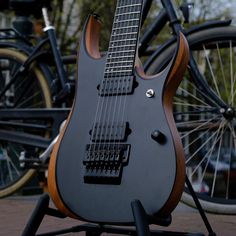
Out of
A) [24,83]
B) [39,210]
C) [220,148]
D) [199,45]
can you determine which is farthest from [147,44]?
[39,210]

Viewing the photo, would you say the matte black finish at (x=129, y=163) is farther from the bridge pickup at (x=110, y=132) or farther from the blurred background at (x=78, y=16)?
the blurred background at (x=78, y=16)

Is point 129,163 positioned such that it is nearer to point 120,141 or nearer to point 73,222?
point 120,141

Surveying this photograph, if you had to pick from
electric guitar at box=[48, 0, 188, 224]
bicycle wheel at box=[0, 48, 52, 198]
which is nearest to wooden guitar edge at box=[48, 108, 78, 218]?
electric guitar at box=[48, 0, 188, 224]

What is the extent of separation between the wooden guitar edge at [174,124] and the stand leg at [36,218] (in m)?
0.49

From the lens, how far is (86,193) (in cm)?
235

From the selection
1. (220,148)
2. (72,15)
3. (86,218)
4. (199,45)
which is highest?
(72,15)

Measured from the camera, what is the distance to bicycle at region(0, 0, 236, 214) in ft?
11.3

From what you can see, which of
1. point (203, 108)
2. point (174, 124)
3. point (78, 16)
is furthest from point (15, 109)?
point (78, 16)

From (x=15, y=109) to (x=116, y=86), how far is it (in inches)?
88.3

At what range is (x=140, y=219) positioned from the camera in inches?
83.7

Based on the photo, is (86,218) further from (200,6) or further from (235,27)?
(200,6)

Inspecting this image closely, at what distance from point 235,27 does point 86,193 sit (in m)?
1.56

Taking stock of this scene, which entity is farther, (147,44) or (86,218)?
(147,44)

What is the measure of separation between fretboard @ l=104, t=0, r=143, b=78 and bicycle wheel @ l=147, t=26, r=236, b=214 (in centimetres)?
92
